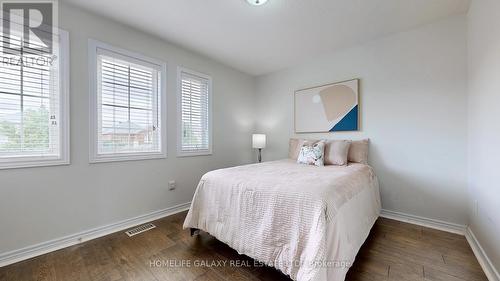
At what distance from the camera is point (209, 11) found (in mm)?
2078

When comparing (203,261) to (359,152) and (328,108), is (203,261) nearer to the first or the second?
(359,152)

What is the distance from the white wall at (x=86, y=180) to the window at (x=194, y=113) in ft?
0.38

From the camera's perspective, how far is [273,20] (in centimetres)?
223

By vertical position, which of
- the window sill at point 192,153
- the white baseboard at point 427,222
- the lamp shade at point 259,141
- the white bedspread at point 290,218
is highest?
the lamp shade at point 259,141

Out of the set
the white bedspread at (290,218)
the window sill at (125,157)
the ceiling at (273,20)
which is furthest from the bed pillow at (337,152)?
the window sill at (125,157)

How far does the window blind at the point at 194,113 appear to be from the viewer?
295 centimetres

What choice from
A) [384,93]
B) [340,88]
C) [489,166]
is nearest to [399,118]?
[384,93]

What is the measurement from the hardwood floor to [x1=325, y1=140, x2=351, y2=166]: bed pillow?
2.94 ft

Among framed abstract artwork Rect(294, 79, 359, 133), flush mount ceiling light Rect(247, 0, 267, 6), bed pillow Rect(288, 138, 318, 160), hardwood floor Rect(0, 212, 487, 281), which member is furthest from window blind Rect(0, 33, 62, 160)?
framed abstract artwork Rect(294, 79, 359, 133)

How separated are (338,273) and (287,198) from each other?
535 mm

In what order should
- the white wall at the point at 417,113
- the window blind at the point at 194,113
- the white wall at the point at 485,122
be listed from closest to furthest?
the white wall at the point at 485,122 → the white wall at the point at 417,113 → the window blind at the point at 194,113

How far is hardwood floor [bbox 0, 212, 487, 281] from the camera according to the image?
4.92ft

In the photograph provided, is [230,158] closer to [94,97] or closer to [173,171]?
[173,171]

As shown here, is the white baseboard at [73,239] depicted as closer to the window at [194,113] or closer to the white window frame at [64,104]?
the white window frame at [64,104]
